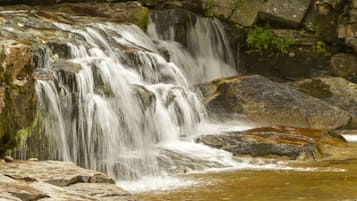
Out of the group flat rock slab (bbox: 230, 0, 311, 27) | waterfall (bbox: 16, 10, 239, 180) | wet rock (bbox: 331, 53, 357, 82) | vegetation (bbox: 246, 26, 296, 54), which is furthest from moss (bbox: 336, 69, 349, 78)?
waterfall (bbox: 16, 10, 239, 180)

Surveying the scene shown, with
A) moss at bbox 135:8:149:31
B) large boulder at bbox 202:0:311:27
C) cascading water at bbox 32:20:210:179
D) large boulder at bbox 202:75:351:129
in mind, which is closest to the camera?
cascading water at bbox 32:20:210:179

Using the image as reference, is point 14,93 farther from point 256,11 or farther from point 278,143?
point 256,11

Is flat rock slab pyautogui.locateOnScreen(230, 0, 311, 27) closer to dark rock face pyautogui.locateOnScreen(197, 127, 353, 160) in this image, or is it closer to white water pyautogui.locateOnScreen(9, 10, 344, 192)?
white water pyautogui.locateOnScreen(9, 10, 344, 192)

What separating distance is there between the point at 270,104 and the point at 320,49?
5.03 meters

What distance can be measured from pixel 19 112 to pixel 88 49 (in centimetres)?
503

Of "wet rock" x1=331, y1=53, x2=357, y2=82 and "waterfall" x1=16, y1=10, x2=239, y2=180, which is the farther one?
"wet rock" x1=331, y1=53, x2=357, y2=82

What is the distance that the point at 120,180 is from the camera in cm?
981

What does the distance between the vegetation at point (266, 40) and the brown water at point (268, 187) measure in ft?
30.5

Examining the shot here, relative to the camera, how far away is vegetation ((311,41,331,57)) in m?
19.6

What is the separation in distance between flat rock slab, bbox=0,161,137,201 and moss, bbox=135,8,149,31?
1017 cm

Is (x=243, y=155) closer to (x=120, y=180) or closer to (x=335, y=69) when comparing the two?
(x=120, y=180)

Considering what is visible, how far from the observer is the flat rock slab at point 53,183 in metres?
5.30

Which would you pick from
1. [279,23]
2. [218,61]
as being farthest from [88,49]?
[279,23]

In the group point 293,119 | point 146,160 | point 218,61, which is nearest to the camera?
point 146,160
